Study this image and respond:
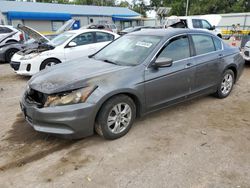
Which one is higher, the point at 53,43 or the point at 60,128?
the point at 53,43

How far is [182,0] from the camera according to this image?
4347 centimetres

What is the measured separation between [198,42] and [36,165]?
11.3 ft

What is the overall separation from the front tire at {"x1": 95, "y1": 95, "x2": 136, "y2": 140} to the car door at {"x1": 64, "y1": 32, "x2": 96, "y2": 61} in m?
4.68

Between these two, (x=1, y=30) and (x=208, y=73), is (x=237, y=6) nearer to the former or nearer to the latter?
(x=1, y=30)

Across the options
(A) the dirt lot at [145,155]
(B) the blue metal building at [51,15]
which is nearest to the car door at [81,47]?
(A) the dirt lot at [145,155]

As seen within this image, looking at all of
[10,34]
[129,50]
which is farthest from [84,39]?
[10,34]

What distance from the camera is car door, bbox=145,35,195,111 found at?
380 cm

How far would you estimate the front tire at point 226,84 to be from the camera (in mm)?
5125

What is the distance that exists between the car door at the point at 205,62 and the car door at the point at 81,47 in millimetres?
4382

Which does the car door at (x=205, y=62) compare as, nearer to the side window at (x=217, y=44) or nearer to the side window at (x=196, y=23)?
the side window at (x=217, y=44)

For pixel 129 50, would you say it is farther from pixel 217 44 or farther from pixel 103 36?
pixel 103 36

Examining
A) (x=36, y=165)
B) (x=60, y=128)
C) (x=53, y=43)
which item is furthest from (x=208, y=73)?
(x=53, y=43)

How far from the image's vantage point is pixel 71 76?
3490 millimetres

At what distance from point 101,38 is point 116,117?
559cm
